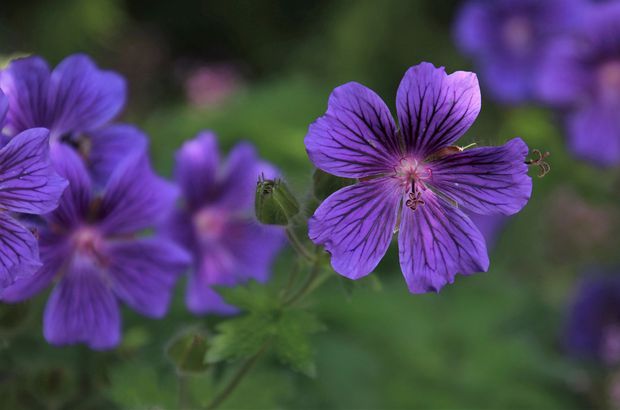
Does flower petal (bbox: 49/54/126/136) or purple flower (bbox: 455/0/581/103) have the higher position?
purple flower (bbox: 455/0/581/103)

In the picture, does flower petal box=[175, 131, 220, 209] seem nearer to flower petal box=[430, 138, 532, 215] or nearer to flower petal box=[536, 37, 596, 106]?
flower petal box=[430, 138, 532, 215]

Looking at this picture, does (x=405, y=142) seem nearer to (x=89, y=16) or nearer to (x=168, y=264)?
(x=168, y=264)

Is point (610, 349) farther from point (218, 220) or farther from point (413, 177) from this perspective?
point (413, 177)

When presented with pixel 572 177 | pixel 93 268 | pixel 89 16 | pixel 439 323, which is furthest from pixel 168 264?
pixel 89 16

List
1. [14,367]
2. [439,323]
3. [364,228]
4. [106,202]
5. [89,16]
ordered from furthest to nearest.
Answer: [89,16], [439,323], [14,367], [106,202], [364,228]

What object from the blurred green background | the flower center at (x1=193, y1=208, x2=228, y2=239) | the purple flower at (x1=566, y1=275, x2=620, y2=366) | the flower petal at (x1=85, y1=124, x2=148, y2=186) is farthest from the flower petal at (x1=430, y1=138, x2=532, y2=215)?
the purple flower at (x1=566, y1=275, x2=620, y2=366)
